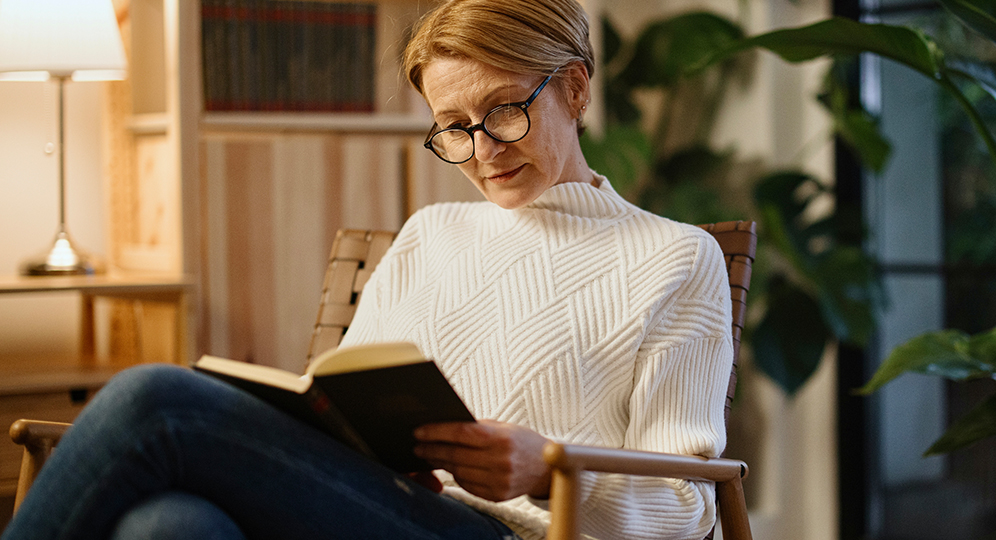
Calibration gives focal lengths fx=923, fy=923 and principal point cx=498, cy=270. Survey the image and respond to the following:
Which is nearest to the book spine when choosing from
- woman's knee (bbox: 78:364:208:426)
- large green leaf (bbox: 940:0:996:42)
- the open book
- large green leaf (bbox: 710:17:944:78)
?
the open book

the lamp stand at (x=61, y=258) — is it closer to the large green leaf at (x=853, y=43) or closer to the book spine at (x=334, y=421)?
the book spine at (x=334, y=421)

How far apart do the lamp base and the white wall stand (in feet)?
0.67

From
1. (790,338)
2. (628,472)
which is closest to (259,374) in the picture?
(628,472)

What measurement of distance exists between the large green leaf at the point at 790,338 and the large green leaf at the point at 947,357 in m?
0.84

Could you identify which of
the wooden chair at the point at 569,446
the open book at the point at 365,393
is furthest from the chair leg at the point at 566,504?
the open book at the point at 365,393

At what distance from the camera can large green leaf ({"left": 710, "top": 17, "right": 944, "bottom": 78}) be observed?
1305 millimetres

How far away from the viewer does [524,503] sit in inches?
42.7

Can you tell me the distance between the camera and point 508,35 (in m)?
1.12

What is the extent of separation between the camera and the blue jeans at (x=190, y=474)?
2.67 feet

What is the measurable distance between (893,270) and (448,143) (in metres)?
1.67

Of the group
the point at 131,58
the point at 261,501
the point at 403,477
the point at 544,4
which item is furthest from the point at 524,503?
the point at 131,58

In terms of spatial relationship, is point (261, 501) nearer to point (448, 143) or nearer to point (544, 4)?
point (448, 143)

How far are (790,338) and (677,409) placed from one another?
1.35m

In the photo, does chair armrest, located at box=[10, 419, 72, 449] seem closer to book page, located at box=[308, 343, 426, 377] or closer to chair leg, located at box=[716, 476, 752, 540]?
book page, located at box=[308, 343, 426, 377]
